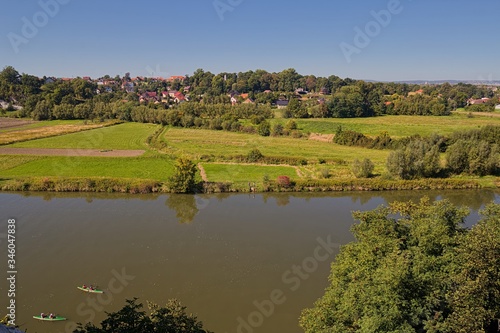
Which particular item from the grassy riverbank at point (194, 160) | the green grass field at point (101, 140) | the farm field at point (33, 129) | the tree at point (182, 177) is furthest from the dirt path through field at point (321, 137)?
the farm field at point (33, 129)

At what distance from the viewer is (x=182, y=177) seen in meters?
35.4

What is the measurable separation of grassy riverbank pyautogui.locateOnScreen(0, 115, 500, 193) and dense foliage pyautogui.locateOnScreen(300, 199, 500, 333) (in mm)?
22583

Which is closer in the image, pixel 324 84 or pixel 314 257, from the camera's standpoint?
pixel 314 257

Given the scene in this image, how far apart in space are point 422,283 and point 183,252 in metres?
15.9

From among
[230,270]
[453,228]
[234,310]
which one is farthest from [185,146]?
[453,228]

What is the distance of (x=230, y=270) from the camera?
21781mm

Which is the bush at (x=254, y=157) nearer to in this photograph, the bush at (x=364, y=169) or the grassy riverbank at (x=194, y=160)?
the grassy riverbank at (x=194, y=160)

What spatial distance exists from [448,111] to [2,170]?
103058mm

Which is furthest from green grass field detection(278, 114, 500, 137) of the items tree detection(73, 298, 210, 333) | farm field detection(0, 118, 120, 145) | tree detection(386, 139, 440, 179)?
tree detection(73, 298, 210, 333)

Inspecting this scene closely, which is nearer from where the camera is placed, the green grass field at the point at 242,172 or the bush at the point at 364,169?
the green grass field at the point at 242,172

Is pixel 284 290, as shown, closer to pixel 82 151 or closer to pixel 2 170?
pixel 2 170

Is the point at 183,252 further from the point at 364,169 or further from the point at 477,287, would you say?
the point at 364,169

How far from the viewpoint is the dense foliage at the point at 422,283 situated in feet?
37.3

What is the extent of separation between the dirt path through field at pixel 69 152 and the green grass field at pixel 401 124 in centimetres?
3819
